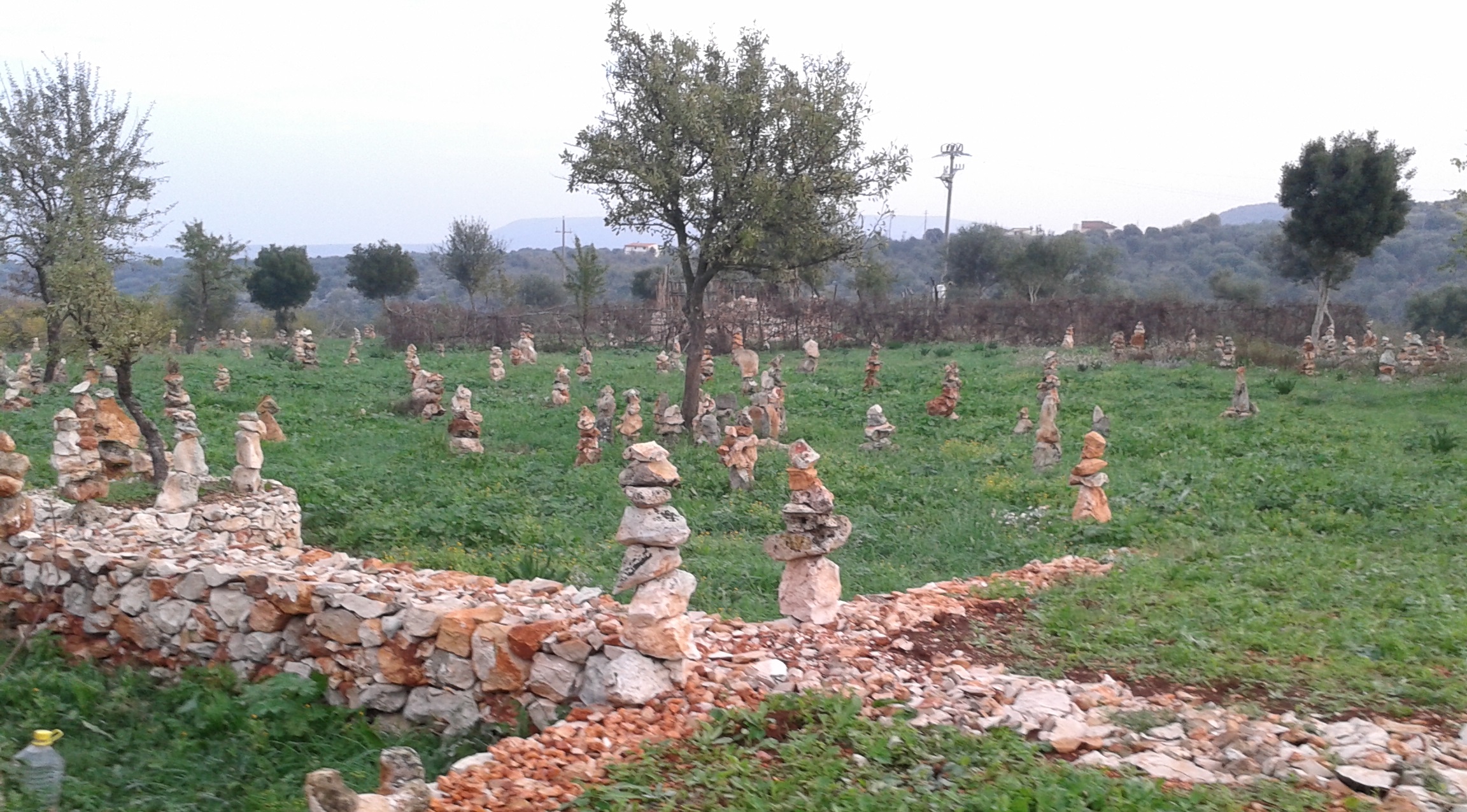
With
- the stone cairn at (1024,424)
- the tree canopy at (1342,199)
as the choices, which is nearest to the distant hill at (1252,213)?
the tree canopy at (1342,199)

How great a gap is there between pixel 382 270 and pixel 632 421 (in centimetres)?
2987

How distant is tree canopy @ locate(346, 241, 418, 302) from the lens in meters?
40.6

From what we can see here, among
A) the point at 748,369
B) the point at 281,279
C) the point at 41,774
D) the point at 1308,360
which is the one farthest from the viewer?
the point at 281,279

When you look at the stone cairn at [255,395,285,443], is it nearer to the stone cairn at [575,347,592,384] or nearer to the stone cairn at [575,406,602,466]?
the stone cairn at [575,406,602,466]

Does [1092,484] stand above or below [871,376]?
below

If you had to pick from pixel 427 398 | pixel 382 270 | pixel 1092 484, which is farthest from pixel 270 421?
pixel 382 270

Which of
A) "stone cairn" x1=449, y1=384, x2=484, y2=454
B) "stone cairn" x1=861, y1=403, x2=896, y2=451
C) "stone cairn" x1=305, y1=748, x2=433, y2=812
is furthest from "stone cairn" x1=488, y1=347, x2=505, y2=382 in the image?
"stone cairn" x1=305, y1=748, x2=433, y2=812

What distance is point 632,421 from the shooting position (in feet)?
47.1

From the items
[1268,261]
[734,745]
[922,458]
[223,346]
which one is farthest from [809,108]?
[1268,261]

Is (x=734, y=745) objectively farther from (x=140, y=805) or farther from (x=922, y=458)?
(x=922, y=458)

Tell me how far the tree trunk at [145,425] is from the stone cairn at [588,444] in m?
4.83

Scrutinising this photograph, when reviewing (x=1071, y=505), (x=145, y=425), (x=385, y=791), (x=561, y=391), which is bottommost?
(x=385, y=791)

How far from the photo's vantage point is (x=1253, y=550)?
7.69 metres

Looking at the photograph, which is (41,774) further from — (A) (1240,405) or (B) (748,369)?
(B) (748,369)
